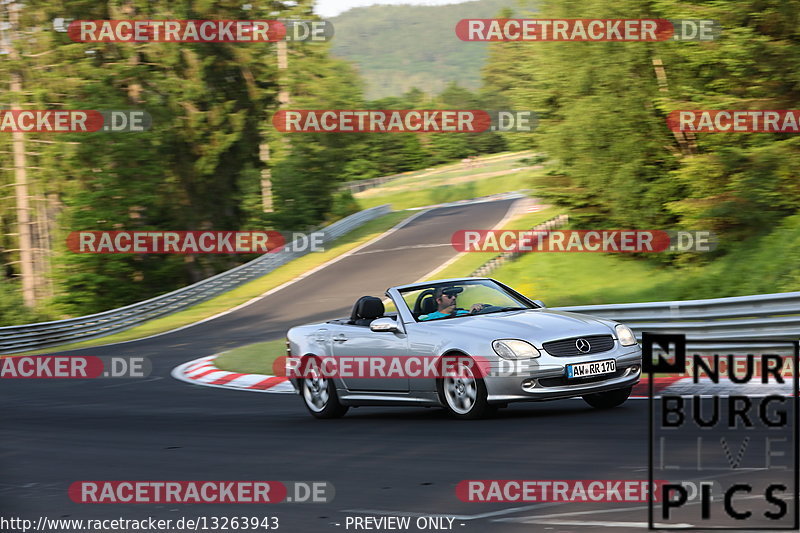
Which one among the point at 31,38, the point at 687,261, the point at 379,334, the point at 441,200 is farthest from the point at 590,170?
the point at 441,200

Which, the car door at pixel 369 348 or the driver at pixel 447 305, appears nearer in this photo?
the car door at pixel 369 348

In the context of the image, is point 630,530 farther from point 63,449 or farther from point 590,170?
point 590,170

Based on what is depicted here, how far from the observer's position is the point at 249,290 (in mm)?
37656

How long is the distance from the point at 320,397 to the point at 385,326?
4.89 feet

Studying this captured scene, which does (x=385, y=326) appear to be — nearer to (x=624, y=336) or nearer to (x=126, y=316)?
(x=624, y=336)

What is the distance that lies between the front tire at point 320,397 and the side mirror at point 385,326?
1112 mm

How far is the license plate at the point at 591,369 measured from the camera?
9578mm

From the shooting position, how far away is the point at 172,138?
46.9m

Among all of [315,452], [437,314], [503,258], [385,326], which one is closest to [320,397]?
[385,326]

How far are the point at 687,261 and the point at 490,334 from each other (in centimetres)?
1838

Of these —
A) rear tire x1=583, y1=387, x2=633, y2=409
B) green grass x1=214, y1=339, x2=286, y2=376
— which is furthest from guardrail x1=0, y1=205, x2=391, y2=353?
rear tire x1=583, y1=387, x2=633, y2=409

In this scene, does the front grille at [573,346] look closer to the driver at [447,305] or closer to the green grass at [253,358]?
the driver at [447,305]

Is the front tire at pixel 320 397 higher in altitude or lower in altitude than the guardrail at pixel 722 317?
lower

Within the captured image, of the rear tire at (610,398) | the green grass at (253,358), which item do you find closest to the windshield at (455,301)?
the rear tire at (610,398)
